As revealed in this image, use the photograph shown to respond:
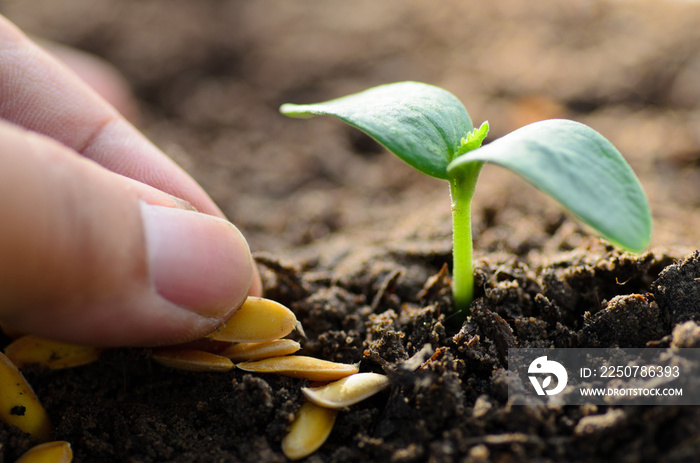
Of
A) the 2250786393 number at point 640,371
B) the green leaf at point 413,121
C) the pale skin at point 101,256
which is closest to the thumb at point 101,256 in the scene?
the pale skin at point 101,256

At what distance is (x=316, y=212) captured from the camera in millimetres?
2156

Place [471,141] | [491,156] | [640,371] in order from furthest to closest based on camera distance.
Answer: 1. [471,141]
2. [640,371]
3. [491,156]

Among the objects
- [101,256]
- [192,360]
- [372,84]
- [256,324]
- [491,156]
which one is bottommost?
[192,360]

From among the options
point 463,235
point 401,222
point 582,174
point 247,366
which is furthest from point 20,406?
point 401,222

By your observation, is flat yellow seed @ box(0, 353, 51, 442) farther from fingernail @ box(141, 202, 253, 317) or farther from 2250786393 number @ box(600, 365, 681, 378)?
2250786393 number @ box(600, 365, 681, 378)

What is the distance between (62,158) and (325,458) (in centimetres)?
70

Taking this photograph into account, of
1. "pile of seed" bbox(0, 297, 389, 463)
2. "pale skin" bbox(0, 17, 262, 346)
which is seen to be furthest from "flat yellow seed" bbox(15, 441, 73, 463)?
"pale skin" bbox(0, 17, 262, 346)

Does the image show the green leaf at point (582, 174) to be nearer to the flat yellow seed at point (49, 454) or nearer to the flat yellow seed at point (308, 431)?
the flat yellow seed at point (308, 431)

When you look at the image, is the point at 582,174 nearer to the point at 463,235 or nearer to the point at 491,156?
the point at 491,156

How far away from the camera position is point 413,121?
1.07 meters

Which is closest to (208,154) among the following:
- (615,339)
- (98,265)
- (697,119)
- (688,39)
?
(98,265)

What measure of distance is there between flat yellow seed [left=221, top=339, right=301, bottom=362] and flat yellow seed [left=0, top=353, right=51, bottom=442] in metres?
0.40

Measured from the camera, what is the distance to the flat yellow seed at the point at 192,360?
3.76 ft

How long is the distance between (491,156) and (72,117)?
130 cm
